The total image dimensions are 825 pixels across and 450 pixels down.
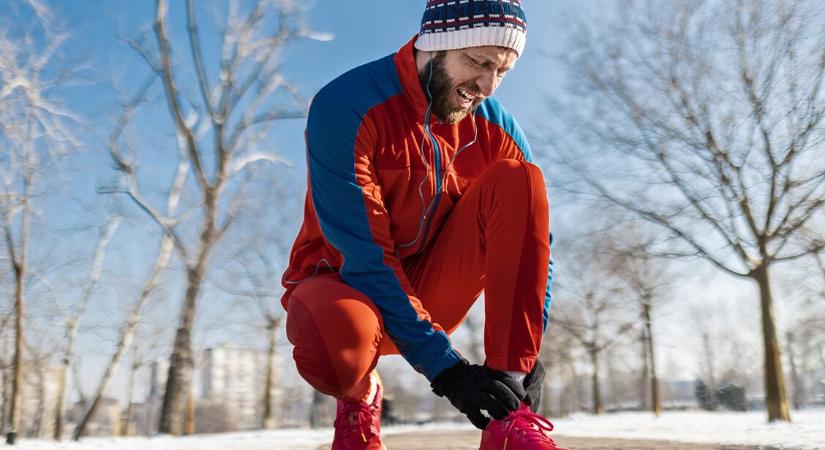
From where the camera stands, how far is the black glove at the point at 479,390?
53.4 inches

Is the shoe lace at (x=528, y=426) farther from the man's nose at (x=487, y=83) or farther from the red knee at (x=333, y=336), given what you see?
the man's nose at (x=487, y=83)

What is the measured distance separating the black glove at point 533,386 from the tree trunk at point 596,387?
2052 centimetres

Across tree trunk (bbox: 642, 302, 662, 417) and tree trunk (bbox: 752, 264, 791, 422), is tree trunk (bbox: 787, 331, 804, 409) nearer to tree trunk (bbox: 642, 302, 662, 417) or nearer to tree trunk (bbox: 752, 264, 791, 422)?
tree trunk (bbox: 642, 302, 662, 417)

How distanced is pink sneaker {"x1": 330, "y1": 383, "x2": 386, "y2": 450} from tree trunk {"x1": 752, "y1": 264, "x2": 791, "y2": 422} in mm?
10271

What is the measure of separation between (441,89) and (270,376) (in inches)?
821

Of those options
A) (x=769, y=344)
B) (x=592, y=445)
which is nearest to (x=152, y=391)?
(x=769, y=344)

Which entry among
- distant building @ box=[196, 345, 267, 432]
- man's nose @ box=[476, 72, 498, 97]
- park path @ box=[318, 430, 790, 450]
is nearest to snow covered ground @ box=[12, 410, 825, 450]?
park path @ box=[318, 430, 790, 450]

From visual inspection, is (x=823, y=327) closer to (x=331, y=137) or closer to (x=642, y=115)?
(x=642, y=115)

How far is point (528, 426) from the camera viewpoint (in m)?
1.37

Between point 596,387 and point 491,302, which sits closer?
point 491,302

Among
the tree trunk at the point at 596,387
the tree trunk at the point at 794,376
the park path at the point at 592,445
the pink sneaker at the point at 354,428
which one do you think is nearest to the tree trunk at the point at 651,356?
the tree trunk at the point at 596,387

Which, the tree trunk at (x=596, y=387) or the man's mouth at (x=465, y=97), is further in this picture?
the tree trunk at (x=596, y=387)

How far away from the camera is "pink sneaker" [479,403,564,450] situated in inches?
52.1

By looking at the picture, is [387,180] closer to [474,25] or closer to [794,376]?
[474,25]
